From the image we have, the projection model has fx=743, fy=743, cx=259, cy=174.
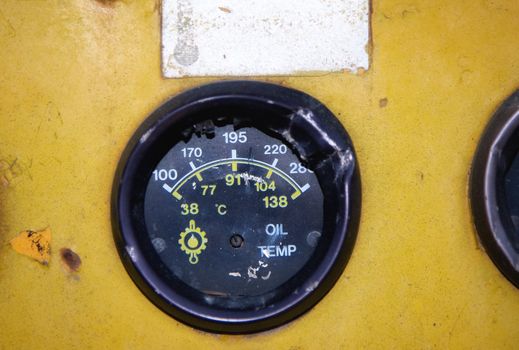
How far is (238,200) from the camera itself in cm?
183

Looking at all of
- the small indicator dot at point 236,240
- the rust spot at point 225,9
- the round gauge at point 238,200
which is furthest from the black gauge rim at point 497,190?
the rust spot at point 225,9

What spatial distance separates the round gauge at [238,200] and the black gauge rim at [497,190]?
0.97 ft

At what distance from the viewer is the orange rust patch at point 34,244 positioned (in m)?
1.81

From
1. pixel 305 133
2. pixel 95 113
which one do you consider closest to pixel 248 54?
pixel 305 133

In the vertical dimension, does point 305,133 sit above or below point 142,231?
above

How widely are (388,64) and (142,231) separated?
2.41ft

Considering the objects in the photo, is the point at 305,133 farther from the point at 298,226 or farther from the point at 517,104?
the point at 517,104

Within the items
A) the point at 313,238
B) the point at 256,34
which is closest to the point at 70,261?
the point at 313,238

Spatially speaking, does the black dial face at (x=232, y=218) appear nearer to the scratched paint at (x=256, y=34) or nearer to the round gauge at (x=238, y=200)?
the round gauge at (x=238, y=200)

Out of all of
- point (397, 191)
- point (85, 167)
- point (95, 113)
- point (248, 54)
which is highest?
point (248, 54)

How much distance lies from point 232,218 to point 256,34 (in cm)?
46

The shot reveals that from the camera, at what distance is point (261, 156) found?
72.6 inches

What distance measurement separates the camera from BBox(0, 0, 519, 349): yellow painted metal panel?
1.81 m

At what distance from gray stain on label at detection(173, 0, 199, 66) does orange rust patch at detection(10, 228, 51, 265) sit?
1.76ft
